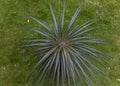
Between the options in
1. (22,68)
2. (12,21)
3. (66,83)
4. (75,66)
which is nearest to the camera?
(75,66)

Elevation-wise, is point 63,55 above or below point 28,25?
below

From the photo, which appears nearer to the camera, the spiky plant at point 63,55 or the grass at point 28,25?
the spiky plant at point 63,55

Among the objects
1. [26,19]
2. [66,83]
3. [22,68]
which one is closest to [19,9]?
[26,19]

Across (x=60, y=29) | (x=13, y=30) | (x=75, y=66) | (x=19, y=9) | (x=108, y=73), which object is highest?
(x=19, y=9)

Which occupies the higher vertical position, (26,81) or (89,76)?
(26,81)

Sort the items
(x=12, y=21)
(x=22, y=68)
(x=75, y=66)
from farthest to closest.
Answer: (x=12, y=21) < (x=22, y=68) < (x=75, y=66)

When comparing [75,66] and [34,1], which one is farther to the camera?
[34,1]

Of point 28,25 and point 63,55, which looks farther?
point 28,25

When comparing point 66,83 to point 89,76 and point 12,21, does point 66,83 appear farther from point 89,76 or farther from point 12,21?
point 12,21
